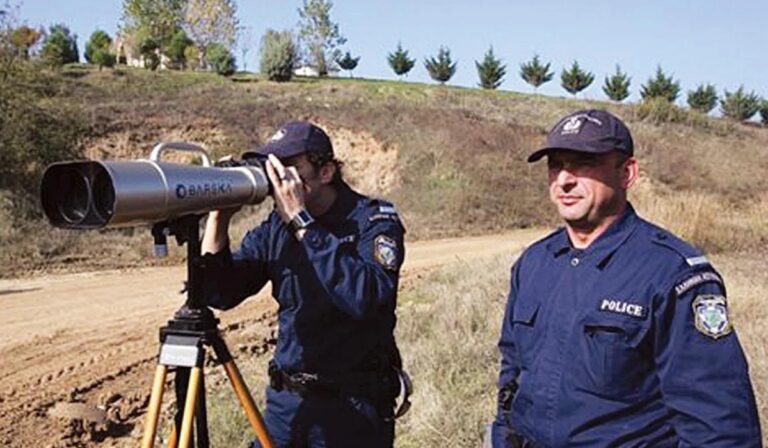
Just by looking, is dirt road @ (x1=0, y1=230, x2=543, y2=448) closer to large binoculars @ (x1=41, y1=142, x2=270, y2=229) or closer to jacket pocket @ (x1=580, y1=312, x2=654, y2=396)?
large binoculars @ (x1=41, y1=142, x2=270, y2=229)

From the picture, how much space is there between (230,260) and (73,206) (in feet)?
2.56

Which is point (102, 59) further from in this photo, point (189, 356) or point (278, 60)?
point (189, 356)

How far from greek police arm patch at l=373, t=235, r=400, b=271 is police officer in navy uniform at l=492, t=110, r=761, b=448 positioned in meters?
0.46

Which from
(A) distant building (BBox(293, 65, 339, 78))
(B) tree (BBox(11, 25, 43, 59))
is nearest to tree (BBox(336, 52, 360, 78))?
(A) distant building (BBox(293, 65, 339, 78))

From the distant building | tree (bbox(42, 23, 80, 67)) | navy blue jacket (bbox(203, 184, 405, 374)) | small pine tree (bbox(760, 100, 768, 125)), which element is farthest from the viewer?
the distant building

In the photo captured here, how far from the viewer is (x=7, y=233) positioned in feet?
46.7

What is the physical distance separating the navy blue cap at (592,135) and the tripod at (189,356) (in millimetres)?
1018

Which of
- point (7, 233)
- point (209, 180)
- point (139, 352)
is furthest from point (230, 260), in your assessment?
point (7, 233)

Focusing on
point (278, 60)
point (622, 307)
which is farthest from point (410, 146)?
point (622, 307)

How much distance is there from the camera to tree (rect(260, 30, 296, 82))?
1470 inches

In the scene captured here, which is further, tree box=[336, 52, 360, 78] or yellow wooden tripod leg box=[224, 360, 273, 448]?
tree box=[336, 52, 360, 78]

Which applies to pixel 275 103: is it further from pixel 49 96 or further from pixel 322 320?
pixel 322 320

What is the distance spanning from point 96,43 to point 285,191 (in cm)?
4045

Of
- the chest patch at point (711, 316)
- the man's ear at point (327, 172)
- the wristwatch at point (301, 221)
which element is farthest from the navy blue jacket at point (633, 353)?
the man's ear at point (327, 172)
